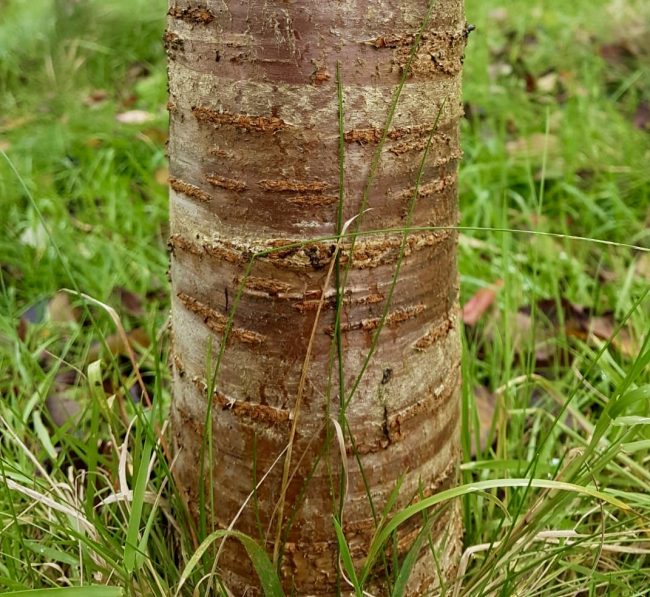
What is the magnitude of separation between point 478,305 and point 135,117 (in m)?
1.64

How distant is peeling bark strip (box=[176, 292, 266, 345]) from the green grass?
133 millimetres

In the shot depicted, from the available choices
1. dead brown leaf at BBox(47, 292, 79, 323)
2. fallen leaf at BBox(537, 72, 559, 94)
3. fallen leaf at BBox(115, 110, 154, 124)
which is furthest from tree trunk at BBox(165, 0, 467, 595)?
fallen leaf at BBox(537, 72, 559, 94)

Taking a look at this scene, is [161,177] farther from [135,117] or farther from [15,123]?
[15,123]

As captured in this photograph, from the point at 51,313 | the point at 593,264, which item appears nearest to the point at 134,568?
the point at 51,313

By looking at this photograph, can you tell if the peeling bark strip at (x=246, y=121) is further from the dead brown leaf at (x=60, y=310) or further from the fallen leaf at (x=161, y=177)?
the fallen leaf at (x=161, y=177)

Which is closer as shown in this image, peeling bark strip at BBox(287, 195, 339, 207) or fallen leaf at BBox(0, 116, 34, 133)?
peeling bark strip at BBox(287, 195, 339, 207)

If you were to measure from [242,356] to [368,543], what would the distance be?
287 mm

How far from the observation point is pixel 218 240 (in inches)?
34.3

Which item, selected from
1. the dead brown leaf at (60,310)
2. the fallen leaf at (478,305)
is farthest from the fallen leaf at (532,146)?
the dead brown leaf at (60,310)

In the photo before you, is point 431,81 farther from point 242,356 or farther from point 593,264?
point 593,264

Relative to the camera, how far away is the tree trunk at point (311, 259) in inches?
31.3

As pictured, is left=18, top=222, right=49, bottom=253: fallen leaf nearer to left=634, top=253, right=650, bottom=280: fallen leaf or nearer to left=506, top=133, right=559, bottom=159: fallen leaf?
left=506, top=133, right=559, bottom=159: fallen leaf

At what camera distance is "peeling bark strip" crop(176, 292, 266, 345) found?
34.8 inches

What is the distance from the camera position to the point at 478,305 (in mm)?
1732
